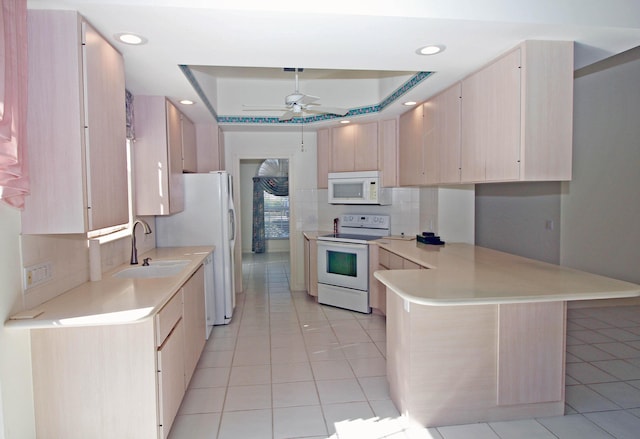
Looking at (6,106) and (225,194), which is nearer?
(6,106)

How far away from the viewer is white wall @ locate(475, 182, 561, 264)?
548cm

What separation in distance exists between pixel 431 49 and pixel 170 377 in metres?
2.44

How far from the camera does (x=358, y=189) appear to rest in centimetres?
492

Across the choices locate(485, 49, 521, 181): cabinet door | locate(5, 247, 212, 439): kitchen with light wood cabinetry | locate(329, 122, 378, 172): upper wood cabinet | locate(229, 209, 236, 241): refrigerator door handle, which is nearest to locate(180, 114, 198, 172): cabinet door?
locate(229, 209, 236, 241): refrigerator door handle

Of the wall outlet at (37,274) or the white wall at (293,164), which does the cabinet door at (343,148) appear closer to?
the white wall at (293,164)

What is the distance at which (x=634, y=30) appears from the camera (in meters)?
2.19

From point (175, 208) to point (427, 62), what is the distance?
253 cm

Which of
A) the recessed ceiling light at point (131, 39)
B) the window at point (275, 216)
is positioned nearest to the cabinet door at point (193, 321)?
the recessed ceiling light at point (131, 39)

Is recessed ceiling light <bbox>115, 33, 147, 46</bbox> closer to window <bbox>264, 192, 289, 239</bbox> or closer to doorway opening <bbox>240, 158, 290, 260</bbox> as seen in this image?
doorway opening <bbox>240, 158, 290, 260</bbox>

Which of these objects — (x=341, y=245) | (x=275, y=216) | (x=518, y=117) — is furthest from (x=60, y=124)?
(x=275, y=216)

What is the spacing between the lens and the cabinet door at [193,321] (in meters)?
2.77

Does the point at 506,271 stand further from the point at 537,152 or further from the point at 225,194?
the point at 225,194

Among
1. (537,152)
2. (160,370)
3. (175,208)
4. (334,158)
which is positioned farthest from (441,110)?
(160,370)

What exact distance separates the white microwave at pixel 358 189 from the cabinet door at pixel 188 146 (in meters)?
1.68
